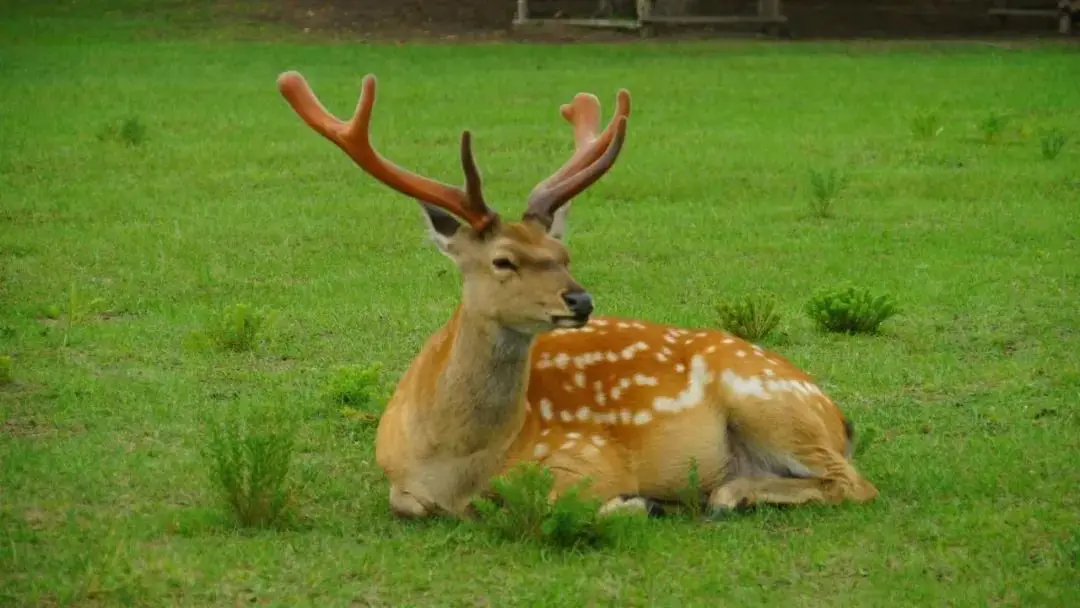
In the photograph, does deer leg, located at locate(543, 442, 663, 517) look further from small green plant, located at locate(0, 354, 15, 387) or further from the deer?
small green plant, located at locate(0, 354, 15, 387)

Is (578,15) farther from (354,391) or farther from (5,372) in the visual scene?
(354,391)

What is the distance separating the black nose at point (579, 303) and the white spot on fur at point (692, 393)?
78 centimetres

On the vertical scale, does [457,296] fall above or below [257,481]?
below

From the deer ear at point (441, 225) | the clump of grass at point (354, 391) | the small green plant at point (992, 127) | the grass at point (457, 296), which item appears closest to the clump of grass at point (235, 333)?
the grass at point (457, 296)

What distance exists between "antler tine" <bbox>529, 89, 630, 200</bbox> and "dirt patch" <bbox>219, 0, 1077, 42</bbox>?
67.8ft

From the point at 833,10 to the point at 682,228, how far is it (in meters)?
19.9

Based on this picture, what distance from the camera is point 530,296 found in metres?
6.52

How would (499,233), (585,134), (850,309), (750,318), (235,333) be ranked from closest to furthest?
(499,233), (585,134), (235,333), (750,318), (850,309)

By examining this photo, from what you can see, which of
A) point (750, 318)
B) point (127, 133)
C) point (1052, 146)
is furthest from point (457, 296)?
point (1052, 146)

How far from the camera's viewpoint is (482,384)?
6.70m

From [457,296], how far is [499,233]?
172 inches

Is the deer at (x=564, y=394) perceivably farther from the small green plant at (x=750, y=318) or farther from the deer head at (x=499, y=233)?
the small green plant at (x=750, y=318)

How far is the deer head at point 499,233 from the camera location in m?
6.50

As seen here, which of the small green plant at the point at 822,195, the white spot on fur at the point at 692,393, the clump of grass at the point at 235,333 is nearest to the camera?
the white spot on fur at the point at 692,393
